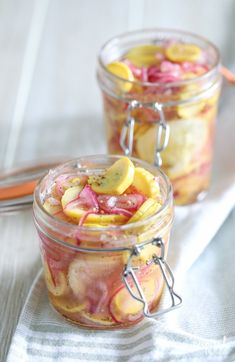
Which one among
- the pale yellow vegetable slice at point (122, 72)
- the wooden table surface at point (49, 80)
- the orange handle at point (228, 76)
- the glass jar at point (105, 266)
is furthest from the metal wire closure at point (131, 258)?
the orange handle at point (228, 76)

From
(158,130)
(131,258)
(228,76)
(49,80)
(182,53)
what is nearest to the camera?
(131,258)

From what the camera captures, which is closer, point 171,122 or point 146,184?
point 146,184

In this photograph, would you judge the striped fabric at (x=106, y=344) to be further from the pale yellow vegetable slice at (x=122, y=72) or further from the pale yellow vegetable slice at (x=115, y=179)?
the pale yellow vegetable slice at (x=122, y=72)

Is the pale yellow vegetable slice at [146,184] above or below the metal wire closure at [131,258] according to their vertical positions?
above

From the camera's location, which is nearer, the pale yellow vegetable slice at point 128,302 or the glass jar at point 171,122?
the pale yellow vegetable slice at point 128,302

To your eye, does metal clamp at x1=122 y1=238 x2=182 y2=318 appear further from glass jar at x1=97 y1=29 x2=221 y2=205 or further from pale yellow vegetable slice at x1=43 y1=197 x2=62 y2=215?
glass jar at x1=97 y1=29 x2=221 y2=205

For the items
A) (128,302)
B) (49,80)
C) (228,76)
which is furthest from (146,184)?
(49,80)

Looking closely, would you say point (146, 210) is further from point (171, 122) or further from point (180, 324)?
point (171, 122)
